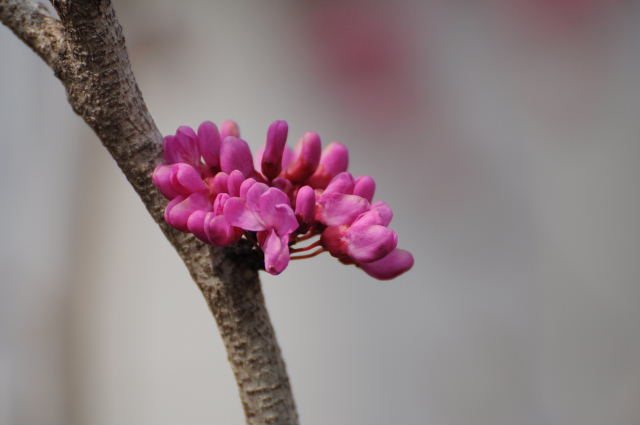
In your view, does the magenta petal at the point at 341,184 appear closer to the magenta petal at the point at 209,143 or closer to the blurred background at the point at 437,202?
the magenta petal at the point at 209,143

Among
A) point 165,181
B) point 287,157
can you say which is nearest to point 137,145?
point 165,181

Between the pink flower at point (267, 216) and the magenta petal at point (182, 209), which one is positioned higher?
the magenta petal at point (182, 209)

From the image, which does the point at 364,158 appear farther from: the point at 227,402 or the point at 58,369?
the point at 58,369

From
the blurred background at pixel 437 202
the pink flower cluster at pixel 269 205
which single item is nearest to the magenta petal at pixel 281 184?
the pink flower cluster at pixel 269 205

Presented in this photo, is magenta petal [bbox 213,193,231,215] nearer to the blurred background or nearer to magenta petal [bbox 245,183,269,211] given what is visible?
magenta petal [bbox 245,183,269,211]

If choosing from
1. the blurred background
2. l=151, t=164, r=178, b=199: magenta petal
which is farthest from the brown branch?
the blurred background

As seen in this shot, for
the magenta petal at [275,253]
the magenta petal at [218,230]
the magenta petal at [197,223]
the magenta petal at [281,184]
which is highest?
the magenta petal at [281,184]

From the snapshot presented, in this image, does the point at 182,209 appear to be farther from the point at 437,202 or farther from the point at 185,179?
the point at 437,202

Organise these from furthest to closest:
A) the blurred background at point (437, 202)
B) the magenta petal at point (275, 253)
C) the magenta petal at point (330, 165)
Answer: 1. the blurred background at point (437, 202)
2. the magenta petal at point (330, 165)
3. the magenta petal at point (275, 253)

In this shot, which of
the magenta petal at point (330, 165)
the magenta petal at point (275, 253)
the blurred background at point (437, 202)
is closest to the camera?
the magenta petal at point (275, 253)
